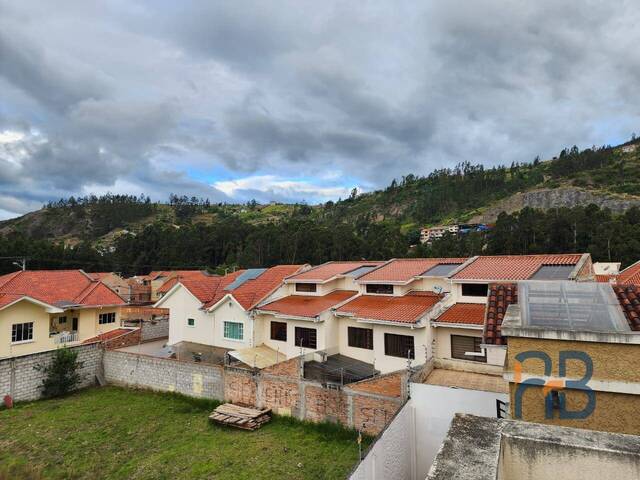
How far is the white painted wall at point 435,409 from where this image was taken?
37.8 feet

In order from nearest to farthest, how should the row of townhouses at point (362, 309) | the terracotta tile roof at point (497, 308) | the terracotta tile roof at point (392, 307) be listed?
1. the terracotta tile roof at point (497, 308)
2. the row of townhouses at point (362, 309)
3. the terracotta tile roof at point (392, 307)

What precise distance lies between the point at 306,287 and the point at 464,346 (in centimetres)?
1146

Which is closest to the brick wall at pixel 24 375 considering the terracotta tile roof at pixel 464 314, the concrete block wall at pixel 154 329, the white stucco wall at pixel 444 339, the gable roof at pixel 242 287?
the concrete block wall at pixel 154 329

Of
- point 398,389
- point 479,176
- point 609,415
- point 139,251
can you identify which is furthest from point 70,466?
point 479,176

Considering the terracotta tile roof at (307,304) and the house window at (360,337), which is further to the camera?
the terracotta tile roof at (307,304)

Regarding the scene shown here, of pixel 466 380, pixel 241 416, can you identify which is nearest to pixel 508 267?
pixel 466 380

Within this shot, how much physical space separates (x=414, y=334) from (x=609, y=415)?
36.4ft

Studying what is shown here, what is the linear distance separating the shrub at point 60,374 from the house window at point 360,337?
1535 cm

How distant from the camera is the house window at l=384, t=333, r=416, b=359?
1827 cm

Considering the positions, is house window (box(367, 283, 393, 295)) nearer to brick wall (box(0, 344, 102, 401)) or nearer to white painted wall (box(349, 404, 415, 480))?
white painted wall (box(349, 404, 415, 480))

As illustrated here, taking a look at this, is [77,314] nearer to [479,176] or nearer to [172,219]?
[479,176]

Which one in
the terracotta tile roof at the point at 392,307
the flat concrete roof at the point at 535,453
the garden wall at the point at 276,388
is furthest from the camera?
the terracotta tile roof at the point at 392,307

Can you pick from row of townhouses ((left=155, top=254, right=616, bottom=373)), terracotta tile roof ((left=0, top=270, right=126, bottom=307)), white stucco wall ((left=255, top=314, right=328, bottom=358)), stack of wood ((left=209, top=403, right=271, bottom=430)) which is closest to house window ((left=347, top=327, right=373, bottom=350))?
row of townhouses ((left=155, top=254, right=616, bottom=373))

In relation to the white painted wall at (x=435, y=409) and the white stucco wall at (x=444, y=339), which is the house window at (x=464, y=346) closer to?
the white stucco wall at (x=444, y=339)
